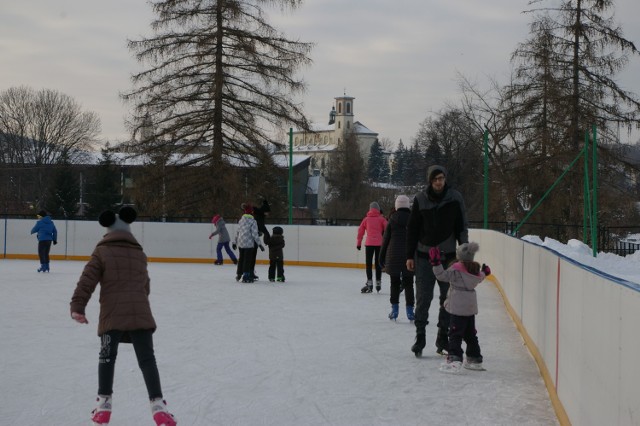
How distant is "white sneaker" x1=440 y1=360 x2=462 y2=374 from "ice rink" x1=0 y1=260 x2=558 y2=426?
0.07 metres

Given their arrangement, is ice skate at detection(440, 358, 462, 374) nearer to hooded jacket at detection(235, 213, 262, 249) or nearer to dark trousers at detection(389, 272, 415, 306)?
dark trousers at detection(389, 272, 415, 306)

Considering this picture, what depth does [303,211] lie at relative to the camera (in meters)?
54.0

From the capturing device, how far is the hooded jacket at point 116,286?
207 inches

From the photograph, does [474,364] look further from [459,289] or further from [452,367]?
[459,289]

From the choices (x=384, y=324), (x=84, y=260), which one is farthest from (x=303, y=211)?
(x=384, y=324)

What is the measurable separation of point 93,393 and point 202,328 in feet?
12.1

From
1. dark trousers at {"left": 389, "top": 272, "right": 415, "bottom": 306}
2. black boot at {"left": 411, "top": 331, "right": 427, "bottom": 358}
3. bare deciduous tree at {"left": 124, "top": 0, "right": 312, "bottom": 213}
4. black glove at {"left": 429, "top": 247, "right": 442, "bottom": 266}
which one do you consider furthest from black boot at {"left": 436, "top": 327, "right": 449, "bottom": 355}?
bare deciduous tree at {"left": 124, "top": 0, "right": 312, "bottom": 213}

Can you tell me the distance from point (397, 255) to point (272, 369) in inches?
134

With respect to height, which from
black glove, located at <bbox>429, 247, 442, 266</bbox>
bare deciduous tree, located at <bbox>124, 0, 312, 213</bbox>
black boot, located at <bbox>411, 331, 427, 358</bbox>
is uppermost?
bare deciduous tree, located at <bbox>124, 0, 312, 213</bbox>

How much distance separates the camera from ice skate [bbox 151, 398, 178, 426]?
5.22m

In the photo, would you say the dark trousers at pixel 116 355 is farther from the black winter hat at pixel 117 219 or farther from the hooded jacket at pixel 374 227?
the hooded jacket at pixel 374 227

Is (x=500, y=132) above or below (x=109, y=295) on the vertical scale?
above

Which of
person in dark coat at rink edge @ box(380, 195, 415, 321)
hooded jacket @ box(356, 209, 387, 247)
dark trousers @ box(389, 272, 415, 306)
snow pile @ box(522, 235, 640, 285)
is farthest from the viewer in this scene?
snow pile @ box(522, 235, 640, 285)

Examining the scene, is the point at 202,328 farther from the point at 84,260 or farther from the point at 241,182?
the point at 241,182
